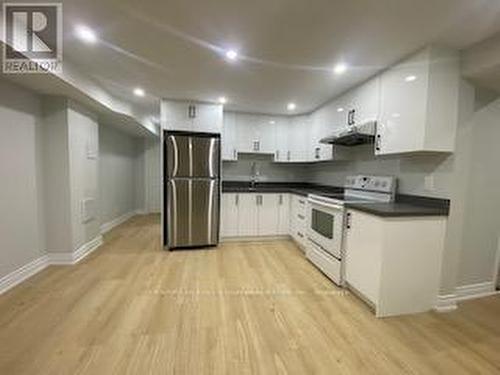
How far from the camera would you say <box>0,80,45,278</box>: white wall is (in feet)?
8.13

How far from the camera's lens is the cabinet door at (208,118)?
12.7ft

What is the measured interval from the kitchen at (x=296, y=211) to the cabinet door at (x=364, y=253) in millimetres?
19

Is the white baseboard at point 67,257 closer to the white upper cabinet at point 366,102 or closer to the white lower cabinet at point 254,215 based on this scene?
the white lower cabinet at point 254,215

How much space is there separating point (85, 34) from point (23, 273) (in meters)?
2.52

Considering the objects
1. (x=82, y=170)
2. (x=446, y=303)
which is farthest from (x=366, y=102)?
(x=82, y=170)

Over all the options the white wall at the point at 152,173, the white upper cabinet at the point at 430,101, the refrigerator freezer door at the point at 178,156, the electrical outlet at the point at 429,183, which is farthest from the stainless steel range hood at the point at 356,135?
the white wall at the point at 152,173

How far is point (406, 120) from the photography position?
2.29 m

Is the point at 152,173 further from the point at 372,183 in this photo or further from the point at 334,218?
the point at 372,183

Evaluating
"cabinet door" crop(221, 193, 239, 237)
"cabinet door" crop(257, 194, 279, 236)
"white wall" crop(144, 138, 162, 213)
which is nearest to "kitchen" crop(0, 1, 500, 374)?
"cabinet door" crop(221, 193, 239, 237)

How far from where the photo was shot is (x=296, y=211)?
4.12m

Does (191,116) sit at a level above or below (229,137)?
above

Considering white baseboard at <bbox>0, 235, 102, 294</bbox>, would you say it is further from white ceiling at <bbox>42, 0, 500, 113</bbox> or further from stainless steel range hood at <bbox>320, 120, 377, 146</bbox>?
stainless steel range hood at <bbox>320, 120, 377, 146</bbox>

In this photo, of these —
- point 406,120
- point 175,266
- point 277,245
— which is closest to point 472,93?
point 406,120

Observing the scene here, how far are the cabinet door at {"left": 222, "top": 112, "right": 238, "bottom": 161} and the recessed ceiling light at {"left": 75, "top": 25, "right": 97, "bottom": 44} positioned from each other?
253 cm
